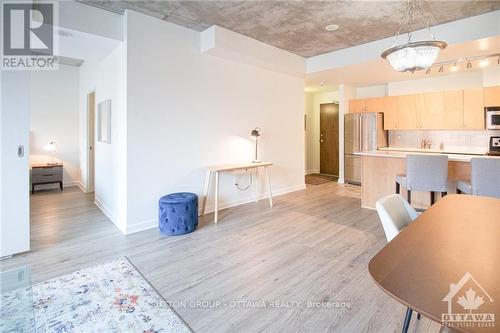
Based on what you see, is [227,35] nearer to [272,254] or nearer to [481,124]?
[272,254]

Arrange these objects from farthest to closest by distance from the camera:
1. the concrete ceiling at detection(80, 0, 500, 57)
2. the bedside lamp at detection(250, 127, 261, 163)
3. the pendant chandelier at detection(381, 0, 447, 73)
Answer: the bedside lamp at detection(250, 127, 261, 163)
the concrete ceiling at detection(80, 0, 500, 57)
the pendant chandelier at detection(381, 0, 447, 73)

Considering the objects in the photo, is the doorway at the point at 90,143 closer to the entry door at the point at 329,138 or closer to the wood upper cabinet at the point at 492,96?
the entry door at the point at 329,138

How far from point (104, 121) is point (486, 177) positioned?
511cm

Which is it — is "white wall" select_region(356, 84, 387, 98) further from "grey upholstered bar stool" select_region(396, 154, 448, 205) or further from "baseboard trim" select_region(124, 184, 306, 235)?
"grey upholstered bar stool" select_region(396, 154, 448, 205)

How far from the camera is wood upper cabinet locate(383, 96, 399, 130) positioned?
247 inches

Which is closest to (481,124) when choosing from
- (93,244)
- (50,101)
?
(93,244)

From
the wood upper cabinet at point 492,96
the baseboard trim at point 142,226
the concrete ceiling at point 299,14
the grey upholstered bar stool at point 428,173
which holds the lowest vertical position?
the baseboard trim at point 142,226

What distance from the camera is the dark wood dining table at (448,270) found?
0.78m

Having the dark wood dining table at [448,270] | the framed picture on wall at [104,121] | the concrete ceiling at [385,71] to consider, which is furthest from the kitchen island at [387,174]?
the framed picture on wall at [104,121]

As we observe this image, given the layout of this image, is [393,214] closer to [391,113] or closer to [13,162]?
[13,162]

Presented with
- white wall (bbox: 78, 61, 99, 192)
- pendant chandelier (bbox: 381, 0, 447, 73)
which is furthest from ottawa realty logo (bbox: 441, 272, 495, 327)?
white wall (bbox: 78, 61, 99, 192)

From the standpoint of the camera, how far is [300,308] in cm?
198

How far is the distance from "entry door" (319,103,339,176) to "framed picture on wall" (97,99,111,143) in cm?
591

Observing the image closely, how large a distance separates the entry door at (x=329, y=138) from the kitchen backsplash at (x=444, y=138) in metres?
1.53
